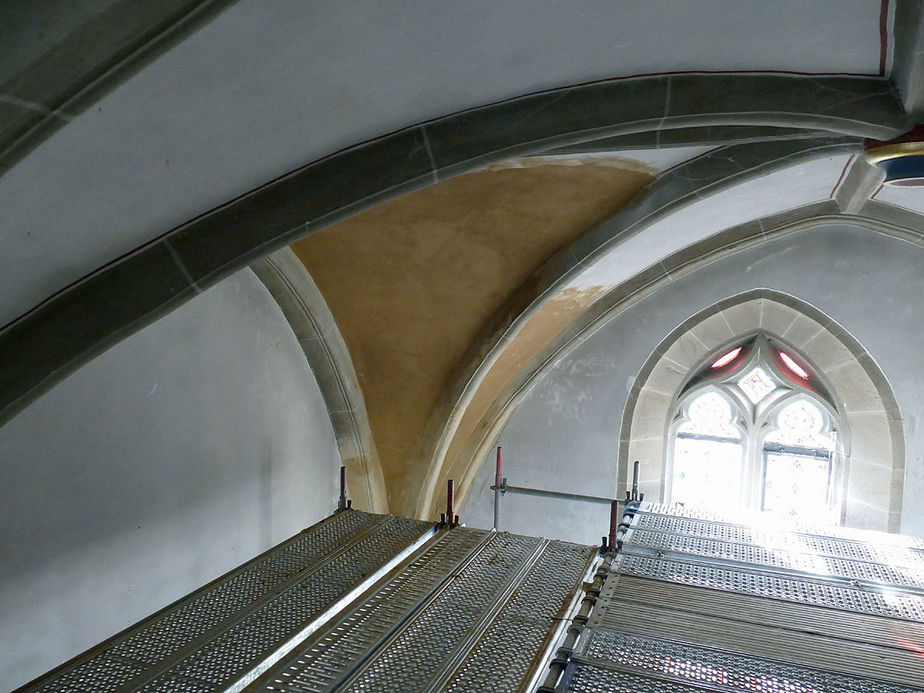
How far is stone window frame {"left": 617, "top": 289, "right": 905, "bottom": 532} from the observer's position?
233 inches

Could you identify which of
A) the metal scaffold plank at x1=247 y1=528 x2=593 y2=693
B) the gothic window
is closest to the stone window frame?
the gothic window

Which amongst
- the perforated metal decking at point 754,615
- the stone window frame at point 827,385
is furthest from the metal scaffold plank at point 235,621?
the stone window frame at point 827,385

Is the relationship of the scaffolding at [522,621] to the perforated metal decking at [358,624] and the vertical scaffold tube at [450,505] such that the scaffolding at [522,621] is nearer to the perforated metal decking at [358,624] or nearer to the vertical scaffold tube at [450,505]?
the perforated metal decking at [358,624]

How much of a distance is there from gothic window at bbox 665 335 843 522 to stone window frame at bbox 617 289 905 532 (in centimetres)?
21

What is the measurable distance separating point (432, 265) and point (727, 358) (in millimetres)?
2955

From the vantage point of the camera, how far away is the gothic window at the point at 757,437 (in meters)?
6.46

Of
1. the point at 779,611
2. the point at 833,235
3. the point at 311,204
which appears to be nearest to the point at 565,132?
the point at 311,204

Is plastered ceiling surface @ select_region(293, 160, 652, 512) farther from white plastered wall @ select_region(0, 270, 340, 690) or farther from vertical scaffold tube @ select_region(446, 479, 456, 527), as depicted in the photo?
vertical scaffold tube @ select_region(446, 479, 456, 527)

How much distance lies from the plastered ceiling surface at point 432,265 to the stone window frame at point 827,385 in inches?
69.4

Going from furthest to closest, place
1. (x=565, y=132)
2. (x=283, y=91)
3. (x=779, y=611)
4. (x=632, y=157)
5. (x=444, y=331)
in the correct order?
1. (x=444, y=331)
2. (x=632, y=157)
3. (x=565, y=132)
4. (x=779, y=611)
5. (x=283, y=91)

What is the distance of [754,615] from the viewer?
2510 mm

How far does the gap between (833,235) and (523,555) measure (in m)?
4.08

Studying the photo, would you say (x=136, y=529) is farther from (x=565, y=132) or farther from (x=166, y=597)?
(x=565, y=132)

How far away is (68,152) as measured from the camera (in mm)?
2070
